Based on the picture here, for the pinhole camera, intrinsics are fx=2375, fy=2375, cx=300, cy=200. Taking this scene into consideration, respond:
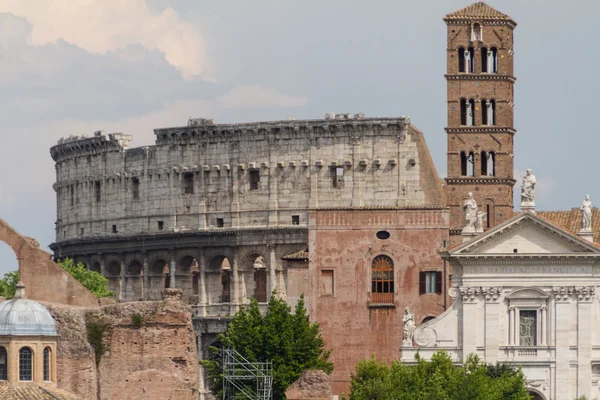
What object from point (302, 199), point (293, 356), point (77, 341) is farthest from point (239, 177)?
point (77, 341)

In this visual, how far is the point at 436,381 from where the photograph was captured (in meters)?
82.7

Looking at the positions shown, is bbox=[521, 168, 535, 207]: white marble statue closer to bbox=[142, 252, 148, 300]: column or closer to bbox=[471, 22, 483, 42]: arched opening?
bbox=[471, 22, 483, 42]: arched opening

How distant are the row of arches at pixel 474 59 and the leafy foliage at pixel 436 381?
22.5 metres

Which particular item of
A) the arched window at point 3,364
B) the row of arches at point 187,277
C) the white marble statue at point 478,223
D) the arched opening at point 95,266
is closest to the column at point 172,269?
the row of arches at point 187,277

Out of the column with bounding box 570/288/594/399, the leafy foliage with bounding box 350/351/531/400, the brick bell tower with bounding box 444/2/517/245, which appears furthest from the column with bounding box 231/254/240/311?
the leafy foliage with bounding box 350/351/531/400

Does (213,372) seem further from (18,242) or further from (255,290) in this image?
(255,290)

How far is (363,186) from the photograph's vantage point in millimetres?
123688

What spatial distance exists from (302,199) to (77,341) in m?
51.2

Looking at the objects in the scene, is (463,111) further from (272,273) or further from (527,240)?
(272,273)

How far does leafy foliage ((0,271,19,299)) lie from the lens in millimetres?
99062

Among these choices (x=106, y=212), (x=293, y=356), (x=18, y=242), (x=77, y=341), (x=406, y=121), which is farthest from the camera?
(x=106, y=212)

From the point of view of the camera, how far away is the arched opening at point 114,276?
13312 centimetres

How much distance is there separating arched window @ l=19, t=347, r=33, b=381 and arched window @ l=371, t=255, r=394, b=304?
31114 mm

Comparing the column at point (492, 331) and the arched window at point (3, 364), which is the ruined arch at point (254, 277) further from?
the arched window at point (3, 364)
